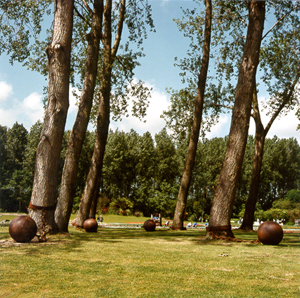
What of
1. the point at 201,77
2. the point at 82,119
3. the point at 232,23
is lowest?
the point at 82,119

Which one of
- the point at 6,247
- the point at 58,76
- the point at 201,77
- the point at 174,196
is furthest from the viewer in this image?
the point at 174,196

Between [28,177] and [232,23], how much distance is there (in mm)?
37077

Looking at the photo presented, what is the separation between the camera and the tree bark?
19328 millimetres

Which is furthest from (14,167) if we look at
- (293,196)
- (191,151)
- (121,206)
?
(293,196)

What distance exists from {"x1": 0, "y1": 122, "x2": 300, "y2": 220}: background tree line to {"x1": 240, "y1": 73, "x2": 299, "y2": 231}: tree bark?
106ft

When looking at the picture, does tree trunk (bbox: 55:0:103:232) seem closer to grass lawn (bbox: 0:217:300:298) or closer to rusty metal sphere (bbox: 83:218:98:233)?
rusty metal sphere (bbox: 83:218:98:233)

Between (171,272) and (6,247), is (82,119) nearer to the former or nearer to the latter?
(6,247)

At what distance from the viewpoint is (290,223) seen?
47.4m

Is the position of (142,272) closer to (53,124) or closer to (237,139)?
(53,124)

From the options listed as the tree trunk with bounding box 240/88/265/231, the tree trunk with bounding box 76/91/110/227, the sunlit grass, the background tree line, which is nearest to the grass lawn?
the sunlit grass

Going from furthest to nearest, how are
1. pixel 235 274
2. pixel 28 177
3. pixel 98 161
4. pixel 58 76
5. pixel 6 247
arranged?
1. pixel 28 177
2. pixel 98 161
3. pixel 58 76
4. pixel 6 247
5. pixel 235 274

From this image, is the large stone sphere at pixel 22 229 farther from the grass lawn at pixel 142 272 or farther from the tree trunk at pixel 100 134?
the tree trunk at pixel 100 134

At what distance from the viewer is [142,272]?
18.8 feet

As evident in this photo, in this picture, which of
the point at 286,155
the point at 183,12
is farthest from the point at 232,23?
the point at 286,155
